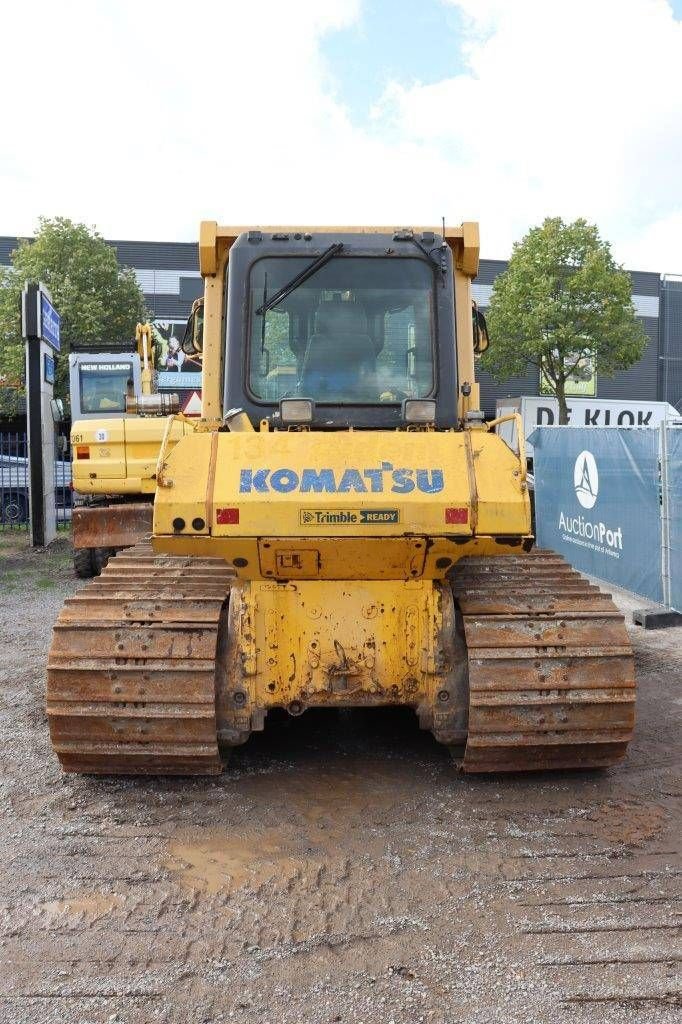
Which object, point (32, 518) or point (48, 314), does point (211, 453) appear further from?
point (48, 314)

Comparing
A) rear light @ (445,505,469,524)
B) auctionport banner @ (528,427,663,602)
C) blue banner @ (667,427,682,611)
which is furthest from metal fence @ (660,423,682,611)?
rear light @ (445,505,469,524)

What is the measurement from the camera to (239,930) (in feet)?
10.4

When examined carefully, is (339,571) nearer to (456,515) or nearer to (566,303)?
(456,515)

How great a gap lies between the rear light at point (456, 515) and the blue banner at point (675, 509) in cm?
483

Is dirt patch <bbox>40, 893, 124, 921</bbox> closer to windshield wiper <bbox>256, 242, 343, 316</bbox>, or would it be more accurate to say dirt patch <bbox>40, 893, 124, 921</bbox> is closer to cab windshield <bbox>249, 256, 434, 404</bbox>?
cab windshield <bbox>249, 256, 434, 404</bbox>

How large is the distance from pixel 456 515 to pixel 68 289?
20.4m

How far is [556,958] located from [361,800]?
57.3 inches

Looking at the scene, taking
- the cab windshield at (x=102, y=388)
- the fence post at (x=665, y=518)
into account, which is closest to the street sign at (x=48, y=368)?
the cab windshield at (x=102, y=388)

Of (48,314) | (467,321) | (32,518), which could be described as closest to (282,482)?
(467,321)

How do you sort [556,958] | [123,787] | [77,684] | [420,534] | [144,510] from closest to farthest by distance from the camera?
1. [556,958]
2. [420,534]
3. [77,684]
4. [123,787]
5. [144,510]

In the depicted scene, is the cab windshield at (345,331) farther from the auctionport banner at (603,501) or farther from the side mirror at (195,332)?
the auctionport banner at (603,501)

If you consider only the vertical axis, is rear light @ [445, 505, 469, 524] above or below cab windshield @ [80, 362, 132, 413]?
below

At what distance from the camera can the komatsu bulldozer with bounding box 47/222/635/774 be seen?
388 cm

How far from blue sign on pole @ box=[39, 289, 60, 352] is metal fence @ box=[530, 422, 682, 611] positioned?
8512 mm
